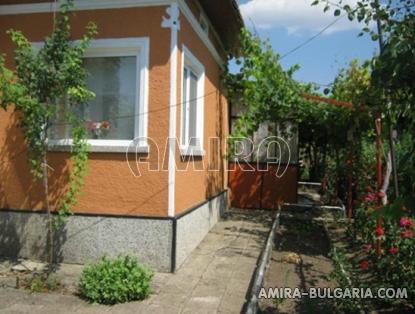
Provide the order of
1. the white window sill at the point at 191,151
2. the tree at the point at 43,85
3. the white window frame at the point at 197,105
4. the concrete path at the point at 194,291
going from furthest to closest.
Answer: the white window frame at the point at 197,105, the white window sill at the point at 191,151, the tree at the point at 43,85, the concrete path at the point at 194,291

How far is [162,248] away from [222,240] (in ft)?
8.65

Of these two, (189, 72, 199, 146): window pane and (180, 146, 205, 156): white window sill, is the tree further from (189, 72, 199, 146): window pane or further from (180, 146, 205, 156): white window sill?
(189, 72, 199, 146): window pane

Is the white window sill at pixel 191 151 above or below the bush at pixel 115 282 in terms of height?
above

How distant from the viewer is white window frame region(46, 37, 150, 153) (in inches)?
262

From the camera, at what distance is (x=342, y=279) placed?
5359 mm

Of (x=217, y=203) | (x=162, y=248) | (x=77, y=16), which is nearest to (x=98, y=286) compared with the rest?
(x=162, y=248)

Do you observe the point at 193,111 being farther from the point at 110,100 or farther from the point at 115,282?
the point at 115,282

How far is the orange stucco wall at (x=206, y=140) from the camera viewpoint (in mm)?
7179

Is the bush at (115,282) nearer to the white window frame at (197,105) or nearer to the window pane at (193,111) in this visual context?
the white window frame at (197,105)

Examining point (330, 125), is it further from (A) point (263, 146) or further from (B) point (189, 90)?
(B) point (189, 90)

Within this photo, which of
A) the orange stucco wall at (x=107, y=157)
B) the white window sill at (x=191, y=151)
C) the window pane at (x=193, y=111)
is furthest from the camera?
the window pane at (x=193, y=111)

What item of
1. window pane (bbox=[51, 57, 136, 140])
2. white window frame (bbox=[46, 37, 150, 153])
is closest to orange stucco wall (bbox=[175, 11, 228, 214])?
white window frame (bbox=[46, 37, 150, 153])

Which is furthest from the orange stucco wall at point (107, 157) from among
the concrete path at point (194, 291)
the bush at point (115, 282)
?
the bush at point (115, 282)

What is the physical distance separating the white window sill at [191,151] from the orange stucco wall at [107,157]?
813mm
